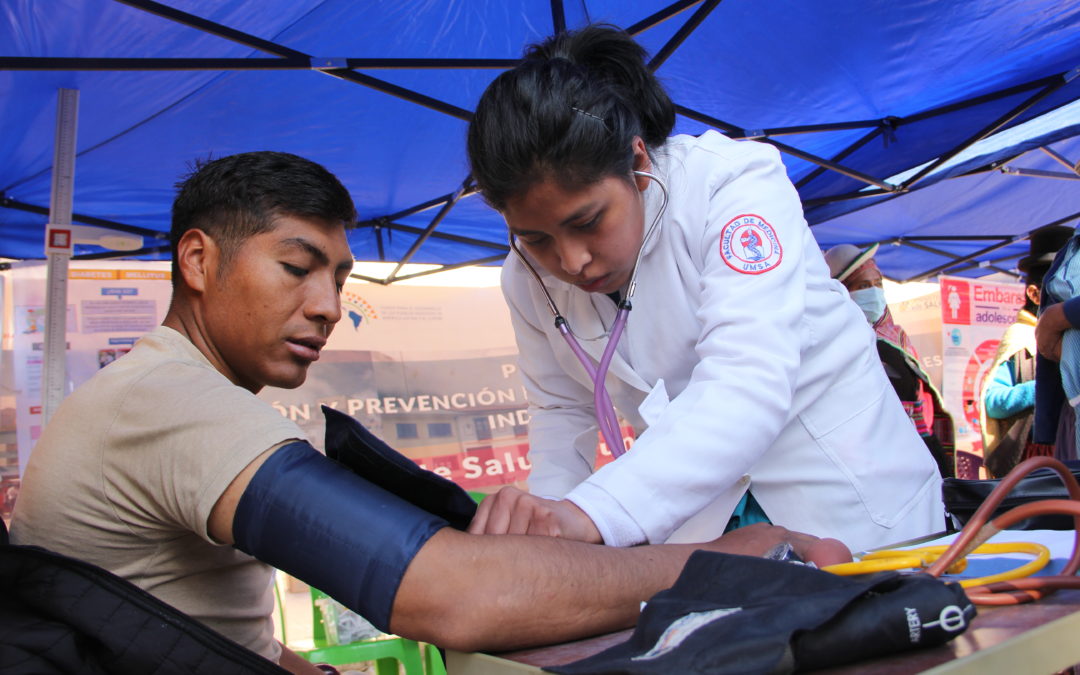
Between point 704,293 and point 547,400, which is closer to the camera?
point 704,293

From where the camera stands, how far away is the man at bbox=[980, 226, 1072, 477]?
373 centimetres

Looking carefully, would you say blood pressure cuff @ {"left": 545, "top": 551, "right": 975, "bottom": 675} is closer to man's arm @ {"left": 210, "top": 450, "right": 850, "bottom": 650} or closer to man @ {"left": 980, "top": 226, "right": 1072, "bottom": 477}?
man's arm @ {"left": 210, "top": 450, "right": 850, "bottom": 650}

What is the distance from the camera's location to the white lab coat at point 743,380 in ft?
3.59

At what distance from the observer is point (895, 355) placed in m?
3.94

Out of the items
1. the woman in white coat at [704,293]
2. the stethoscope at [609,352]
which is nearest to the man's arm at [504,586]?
the woman in white coat at [704,293]

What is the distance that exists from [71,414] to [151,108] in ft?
10.6

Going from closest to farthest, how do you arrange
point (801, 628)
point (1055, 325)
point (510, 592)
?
1. point (801, 628)
2. point (510, 592)
3. point (1055, 325)

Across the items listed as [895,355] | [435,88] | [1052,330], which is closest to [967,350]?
[895,355]

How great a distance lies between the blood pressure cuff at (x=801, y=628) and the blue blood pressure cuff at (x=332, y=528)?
10.4 inches

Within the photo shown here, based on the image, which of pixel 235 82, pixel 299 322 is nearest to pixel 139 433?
pixel 299 322

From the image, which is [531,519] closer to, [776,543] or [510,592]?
[510,592]

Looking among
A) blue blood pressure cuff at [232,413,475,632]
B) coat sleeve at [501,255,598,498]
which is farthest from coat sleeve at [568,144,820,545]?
coat sleeve at [501,255,598,498]

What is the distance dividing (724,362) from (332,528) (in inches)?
24.4

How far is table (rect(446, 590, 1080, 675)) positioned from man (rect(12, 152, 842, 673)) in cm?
11
